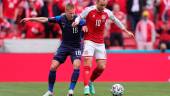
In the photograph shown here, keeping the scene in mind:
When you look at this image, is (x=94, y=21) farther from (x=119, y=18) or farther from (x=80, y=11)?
(x=119, y=18)

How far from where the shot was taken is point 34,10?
23.1 m

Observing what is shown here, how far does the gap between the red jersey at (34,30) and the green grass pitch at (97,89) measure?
4953 mm

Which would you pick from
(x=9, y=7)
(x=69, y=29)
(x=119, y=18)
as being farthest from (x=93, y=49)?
(x=9, y=7)

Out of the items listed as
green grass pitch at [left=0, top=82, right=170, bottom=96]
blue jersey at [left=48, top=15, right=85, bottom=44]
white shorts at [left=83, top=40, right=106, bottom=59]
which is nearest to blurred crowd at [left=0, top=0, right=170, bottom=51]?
green grass pitch at [left=0, top=82, right=170, bottom=96]

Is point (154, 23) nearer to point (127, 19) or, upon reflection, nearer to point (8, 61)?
point (127, 19)

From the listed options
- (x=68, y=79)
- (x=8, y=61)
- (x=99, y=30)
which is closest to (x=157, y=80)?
(x=68, y=79)

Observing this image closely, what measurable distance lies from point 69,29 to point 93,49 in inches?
29.7

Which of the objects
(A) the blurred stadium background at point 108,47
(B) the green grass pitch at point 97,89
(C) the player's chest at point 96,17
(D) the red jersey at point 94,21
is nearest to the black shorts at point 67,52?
(D) the red jersey at point 94,21

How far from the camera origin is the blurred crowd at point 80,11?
23172 mm

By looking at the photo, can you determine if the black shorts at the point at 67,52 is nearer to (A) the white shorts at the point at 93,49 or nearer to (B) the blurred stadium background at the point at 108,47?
(A) the white shorts at the point at 93,49

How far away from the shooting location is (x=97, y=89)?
17219mm

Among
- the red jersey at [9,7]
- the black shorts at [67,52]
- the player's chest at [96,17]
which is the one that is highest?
the player's chest at [96,17]

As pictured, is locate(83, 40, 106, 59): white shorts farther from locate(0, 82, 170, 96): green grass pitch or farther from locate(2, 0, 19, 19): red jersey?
locate(2, 0, 19, 19): red jersey

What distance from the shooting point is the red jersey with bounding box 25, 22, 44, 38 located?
75.7ft
